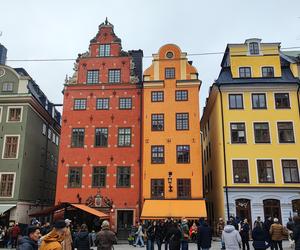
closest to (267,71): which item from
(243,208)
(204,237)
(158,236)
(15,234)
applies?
(243,208)

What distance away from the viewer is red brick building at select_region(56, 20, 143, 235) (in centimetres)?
2966

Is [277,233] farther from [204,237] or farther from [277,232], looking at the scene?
[204,237]

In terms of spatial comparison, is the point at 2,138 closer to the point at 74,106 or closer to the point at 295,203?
the point at 74,106

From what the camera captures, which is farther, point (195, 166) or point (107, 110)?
point (107, 110)

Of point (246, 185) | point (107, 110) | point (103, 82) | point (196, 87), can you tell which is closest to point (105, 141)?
point (107, 110)

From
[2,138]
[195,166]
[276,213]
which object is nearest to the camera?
[276,213]

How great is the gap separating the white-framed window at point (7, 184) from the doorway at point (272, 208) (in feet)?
71.7

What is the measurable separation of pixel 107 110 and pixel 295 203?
715 inches

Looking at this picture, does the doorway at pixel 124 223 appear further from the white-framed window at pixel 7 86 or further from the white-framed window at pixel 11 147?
the white-framed window at pixel 7 86

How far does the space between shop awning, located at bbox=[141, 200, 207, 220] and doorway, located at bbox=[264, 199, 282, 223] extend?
16.6 ft

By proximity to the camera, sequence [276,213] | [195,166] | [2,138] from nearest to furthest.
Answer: [276,213] → [195,166] → [2,138]

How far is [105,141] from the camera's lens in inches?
1222

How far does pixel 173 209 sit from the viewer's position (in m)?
27.4

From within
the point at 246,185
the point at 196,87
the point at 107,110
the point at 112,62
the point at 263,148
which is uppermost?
the point at 112,62
